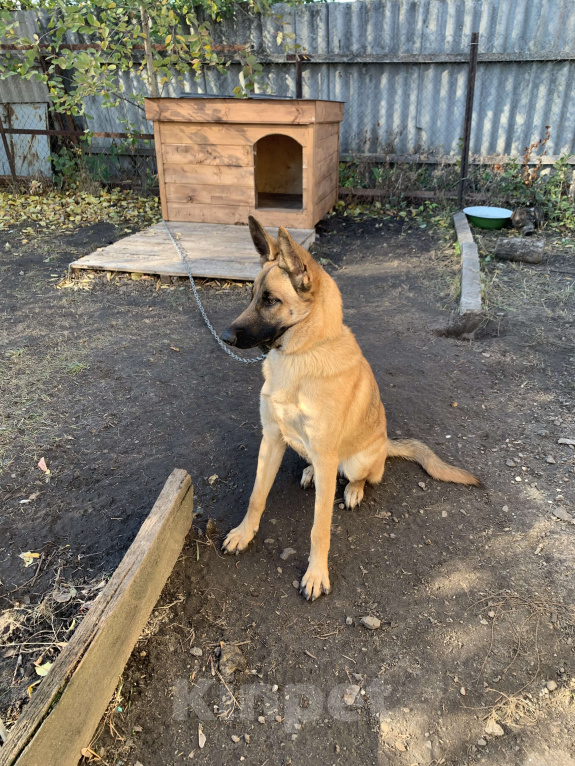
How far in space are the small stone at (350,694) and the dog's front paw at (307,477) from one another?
46.2 inches

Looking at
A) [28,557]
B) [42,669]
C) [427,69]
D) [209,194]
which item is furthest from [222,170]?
[42,669]

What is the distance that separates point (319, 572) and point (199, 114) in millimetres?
6016

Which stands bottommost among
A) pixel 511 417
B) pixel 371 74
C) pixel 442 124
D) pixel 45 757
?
pixel 511 417

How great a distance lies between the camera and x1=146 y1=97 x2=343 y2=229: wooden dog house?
622 centimetres

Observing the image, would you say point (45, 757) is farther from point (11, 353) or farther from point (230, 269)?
point (230, 269)

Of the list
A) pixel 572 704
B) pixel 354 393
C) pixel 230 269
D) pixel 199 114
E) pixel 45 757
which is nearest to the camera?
pixel 45 757

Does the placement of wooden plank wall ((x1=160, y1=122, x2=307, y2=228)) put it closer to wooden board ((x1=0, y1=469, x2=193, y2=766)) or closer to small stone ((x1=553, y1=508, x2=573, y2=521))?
small stone ((x1=553, y1=508, x2=573, y2=521))

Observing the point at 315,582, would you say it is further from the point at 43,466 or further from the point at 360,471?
the point at 43,466

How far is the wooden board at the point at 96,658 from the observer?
133cm

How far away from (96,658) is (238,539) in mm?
1014

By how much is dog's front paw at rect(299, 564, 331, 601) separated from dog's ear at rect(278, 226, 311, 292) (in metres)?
1.26

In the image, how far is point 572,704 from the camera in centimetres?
184

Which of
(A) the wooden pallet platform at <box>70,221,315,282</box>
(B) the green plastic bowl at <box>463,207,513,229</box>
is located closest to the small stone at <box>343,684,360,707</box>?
(A) the wooden pallet platform at <box>70,221,315,282</box>

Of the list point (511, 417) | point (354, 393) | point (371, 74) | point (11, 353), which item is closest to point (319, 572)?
point (354, 393)
